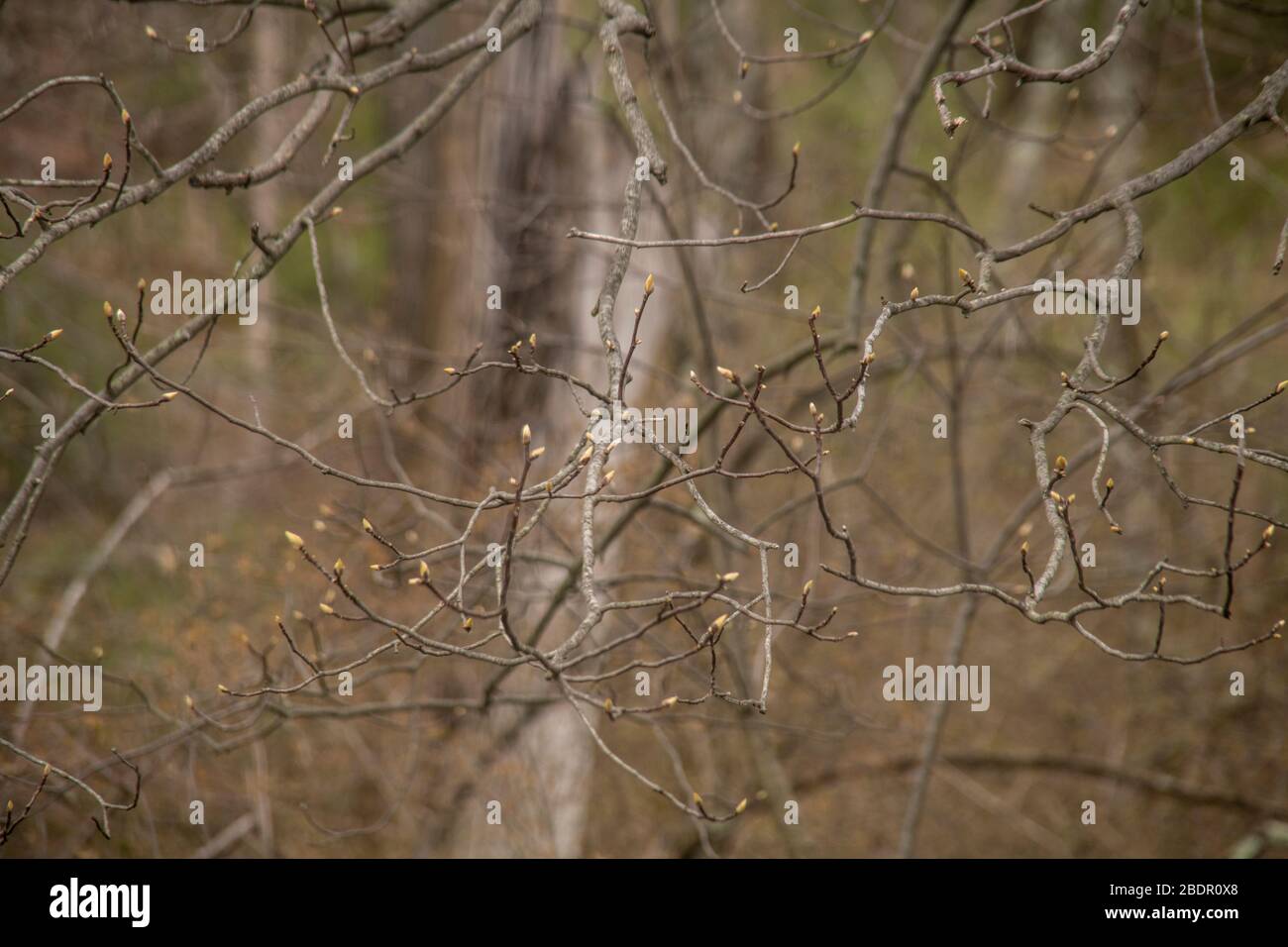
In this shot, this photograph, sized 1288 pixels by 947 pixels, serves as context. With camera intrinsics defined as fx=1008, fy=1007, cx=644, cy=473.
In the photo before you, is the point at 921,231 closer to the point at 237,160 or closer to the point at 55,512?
the point at 237,160

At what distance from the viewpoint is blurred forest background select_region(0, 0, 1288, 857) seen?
196 inches

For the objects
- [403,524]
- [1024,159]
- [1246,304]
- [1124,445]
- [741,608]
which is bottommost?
[741,608]

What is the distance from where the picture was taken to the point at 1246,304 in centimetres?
740

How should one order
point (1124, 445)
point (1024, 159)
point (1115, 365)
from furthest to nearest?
point (1024, 159) → point (1115, 365) → point (1124, 445)

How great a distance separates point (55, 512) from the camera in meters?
7.02

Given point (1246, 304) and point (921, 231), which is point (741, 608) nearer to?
point (921, 231)

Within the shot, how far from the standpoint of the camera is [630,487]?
493cm

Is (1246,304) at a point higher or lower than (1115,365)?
higher

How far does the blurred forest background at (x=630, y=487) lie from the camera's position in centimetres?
498

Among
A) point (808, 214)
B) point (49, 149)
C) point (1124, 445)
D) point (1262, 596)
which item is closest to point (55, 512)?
point (49, 149)

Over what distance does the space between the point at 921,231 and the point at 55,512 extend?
21.2ft
